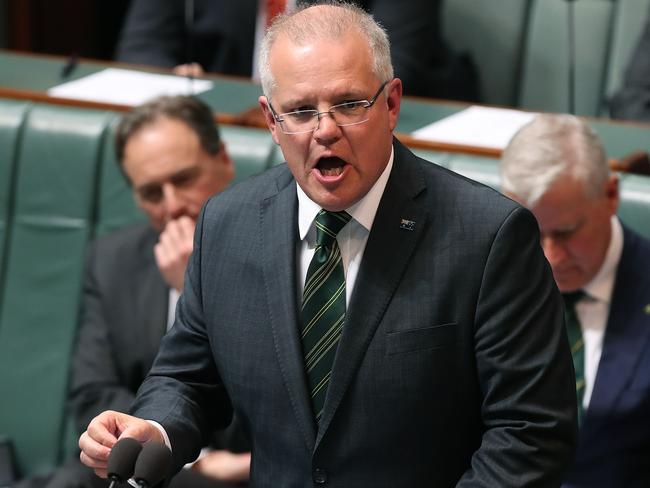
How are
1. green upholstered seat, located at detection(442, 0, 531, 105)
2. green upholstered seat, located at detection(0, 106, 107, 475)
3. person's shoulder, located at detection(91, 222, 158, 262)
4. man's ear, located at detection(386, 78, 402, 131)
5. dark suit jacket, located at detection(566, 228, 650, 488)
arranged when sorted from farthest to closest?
1. green upholstered seat, located at detection(442, 0, 531, 105)
2. green upholstered seat, located at detection(0, 106, 107, 475)
3. person's shoulder, located at detection(91, 222, 158, 262)
4. dark suit jacket, located at detection(566, 228, 650, 488)
5. man's ear, located at detection(386, 78, 402, 131)

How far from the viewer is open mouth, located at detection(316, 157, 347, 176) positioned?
125cm

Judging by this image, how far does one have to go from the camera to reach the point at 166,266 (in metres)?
2.07

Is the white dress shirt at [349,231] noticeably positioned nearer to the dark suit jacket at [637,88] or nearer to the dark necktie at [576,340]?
the dark necktie at [576,340]

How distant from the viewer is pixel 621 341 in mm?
1812

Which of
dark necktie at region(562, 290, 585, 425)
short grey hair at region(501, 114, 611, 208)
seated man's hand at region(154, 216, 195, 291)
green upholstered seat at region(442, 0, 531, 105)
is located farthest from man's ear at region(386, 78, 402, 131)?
green upholstered seat at region(442, 0, 531, 105)

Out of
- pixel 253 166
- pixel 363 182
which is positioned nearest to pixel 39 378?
pixel 253 166

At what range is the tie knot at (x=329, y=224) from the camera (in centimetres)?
134

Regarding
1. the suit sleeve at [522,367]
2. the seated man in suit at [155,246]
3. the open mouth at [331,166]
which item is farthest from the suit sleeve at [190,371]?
the seated man in suit at [155,246]

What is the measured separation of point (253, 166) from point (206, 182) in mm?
164

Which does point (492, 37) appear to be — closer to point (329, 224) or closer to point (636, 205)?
point (636, 205)

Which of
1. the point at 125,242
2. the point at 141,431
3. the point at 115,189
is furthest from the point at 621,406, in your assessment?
the point at 115,189

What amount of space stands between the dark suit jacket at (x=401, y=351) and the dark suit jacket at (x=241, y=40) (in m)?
1.57

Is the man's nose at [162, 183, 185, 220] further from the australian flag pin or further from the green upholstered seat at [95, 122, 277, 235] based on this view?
the australian flag pin

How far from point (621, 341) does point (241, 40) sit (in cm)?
155
